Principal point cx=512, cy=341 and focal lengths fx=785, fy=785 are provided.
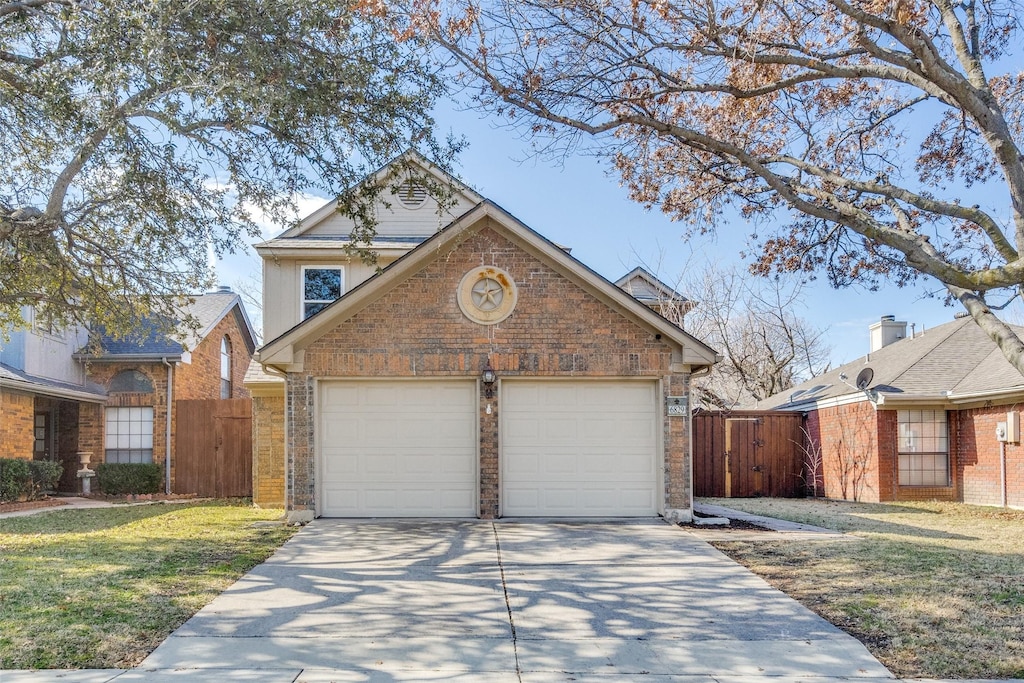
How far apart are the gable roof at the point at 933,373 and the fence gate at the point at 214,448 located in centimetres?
1368

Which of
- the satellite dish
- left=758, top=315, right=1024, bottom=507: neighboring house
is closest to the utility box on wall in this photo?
A: left=758, top=315, right=1024, bottom=507: neighboring house

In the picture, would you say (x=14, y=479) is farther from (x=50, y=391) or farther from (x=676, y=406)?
(x=676, y=406)

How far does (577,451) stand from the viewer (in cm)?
1193

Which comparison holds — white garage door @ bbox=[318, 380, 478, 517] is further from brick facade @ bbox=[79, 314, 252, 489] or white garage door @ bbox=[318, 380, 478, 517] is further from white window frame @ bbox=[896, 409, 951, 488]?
white window frame @ bbox=[896, 409, 951, 488]

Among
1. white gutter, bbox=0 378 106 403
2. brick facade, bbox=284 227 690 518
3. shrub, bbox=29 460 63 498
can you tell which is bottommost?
shrub, bbox=29 460 63 498

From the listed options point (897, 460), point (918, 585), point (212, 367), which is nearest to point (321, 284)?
point (212, 367)

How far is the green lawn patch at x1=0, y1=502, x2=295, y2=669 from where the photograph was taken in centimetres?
588

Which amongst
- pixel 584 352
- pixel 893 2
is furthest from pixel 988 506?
pixel 893 2

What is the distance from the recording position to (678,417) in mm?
11789

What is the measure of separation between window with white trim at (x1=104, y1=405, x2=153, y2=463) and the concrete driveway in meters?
10.6

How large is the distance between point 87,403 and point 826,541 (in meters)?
16.3

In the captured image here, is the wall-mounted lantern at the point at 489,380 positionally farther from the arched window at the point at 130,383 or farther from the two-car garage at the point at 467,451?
the arched window at the point at 130,383

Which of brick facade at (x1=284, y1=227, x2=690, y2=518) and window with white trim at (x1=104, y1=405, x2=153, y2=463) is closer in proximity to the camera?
brick facade at (x1=284, y1=227, x2=690, y2=518)

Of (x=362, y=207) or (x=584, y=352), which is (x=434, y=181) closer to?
(x=362, y=207)
